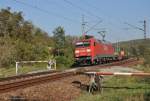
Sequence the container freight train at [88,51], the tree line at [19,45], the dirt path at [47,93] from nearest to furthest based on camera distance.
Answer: the dirt path at [47,93], the tree line at [19,45], the container freight train at [88,51]

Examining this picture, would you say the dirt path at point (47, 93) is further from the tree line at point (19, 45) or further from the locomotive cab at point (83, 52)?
the locomotive cab at point (83, 52)

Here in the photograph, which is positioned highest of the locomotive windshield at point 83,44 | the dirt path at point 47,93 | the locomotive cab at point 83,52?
the locomotive windshield at point 83,44

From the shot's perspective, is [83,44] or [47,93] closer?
[47,93]

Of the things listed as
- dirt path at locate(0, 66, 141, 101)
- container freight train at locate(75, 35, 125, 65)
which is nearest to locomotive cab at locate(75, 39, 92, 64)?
container freight train at locate(75, 35, 125, 65)

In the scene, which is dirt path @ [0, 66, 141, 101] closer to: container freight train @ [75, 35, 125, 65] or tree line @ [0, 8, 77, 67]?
tree line @ [0, 8, 77, 67]

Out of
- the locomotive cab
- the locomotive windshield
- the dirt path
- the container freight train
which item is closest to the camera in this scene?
the dirt path

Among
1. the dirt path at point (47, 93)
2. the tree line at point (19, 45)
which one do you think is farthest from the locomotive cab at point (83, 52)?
the dirt path at point (47, 93)

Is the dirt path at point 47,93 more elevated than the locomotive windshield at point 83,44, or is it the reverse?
the locomotive windshield at point 83,44

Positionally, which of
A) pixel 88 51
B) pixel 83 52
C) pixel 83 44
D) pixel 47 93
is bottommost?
pixel 47 93

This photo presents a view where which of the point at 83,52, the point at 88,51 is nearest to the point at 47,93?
the point at 88,51

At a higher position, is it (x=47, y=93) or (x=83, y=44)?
(x=83, y=44)

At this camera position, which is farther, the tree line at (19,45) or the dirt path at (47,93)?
the tree line at (19,45)

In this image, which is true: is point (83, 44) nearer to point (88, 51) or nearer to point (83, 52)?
point (83, 52)

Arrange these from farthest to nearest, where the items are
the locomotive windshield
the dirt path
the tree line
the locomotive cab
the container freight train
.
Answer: the locomotive windshield, the locomotive cab, the container freight train, the tree line, the dirt path
